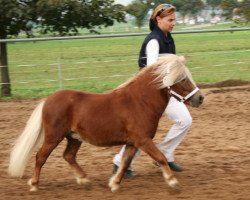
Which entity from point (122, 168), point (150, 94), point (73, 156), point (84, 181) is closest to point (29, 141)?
point (73, 156)

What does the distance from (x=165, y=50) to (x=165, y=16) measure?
39cm

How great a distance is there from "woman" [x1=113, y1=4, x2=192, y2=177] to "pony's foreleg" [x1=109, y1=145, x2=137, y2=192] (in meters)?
0.63

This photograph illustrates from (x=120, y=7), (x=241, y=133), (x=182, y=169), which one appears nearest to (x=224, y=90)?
(x=120, y=7)

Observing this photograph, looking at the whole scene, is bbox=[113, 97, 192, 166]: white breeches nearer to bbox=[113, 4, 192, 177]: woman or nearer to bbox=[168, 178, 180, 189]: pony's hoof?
bbox=[113, 4, 192, 177]: woman

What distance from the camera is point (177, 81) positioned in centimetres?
539

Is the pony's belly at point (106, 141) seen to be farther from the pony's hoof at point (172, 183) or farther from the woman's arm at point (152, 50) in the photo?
the woman's arm at point (152, 50)

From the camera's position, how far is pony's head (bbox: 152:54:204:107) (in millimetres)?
5375

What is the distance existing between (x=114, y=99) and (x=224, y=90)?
7920mm

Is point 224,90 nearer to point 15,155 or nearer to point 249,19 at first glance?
point 249,19

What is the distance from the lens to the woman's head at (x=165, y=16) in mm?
5906

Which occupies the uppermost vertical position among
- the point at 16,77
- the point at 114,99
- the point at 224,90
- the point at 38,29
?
the point at 114,99

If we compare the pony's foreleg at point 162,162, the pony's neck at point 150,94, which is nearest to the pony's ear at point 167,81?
the pony's neck at point 150,94

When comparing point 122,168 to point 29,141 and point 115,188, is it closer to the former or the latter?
point 115,188

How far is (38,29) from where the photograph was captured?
1420 centimetres
